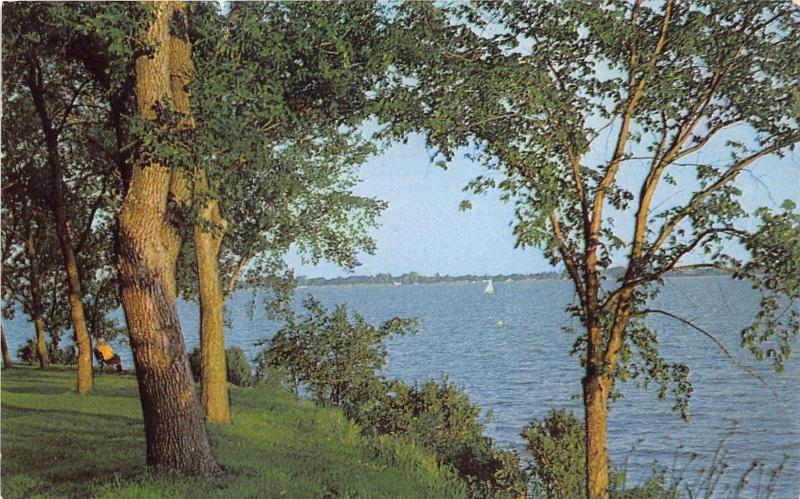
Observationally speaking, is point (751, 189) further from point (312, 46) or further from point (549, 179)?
point (312, 46)

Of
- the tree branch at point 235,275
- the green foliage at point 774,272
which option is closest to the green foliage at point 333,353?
the tree branch at point 235,275

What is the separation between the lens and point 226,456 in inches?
360

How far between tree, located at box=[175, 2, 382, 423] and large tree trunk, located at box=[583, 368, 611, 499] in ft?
14.6

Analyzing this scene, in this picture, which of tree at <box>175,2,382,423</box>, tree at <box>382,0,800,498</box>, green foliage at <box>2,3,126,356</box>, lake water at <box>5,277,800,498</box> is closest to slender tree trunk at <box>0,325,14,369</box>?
green foliage at <box>2,3,126,356</box>

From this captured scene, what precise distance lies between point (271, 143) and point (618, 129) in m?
5.73

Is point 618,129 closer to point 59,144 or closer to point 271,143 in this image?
point 271,143

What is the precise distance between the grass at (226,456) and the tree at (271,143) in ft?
4.66

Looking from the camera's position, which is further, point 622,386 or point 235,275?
point 622,386

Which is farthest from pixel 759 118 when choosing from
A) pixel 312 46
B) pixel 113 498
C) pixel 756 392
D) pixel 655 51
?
pixel 756 392

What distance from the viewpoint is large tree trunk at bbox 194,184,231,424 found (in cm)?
1163

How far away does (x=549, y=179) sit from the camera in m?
8.45

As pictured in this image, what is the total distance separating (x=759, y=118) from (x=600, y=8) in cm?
271

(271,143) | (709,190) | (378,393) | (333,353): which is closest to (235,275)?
(333,353)

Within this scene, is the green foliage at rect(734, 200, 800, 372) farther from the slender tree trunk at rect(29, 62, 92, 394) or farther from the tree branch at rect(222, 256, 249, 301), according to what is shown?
the slender tree trunk at rect(29, 62, 92, 394)
